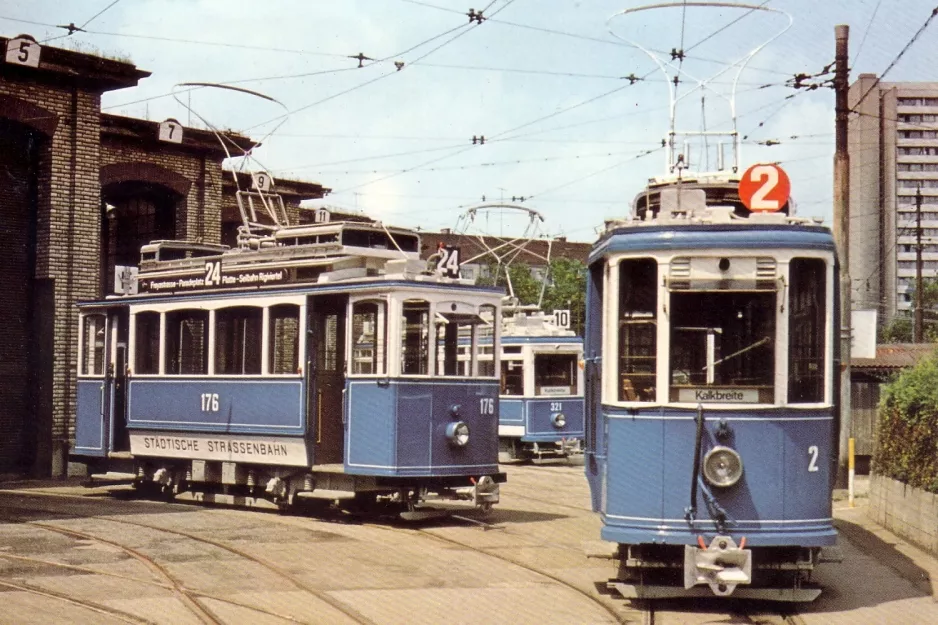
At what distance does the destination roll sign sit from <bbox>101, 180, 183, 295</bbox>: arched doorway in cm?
721

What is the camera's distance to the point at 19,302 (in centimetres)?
2197

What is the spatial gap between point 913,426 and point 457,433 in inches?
198

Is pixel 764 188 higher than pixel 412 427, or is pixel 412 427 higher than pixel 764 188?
pixel 764 188

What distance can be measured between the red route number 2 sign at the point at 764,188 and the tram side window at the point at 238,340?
7.41 meters

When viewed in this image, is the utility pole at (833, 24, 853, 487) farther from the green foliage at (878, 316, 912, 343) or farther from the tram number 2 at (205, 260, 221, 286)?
the green foliage at (878, 316, 912, 343)

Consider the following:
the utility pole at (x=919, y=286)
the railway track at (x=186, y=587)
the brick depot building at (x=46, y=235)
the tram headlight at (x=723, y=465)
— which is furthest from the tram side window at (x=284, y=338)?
the utility pole at (x=919, y=286)

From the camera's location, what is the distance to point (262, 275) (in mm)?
16484

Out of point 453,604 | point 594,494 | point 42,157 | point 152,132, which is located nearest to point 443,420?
point 594,494

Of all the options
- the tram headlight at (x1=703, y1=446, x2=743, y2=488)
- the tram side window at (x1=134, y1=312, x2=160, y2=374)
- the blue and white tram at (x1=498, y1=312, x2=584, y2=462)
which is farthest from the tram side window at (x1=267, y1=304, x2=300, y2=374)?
the blue and white tram at (x1=498, y1=312, x2=584, y2=462)

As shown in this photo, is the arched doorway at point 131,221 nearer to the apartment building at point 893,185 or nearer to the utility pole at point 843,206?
the utility pole at point 843,206

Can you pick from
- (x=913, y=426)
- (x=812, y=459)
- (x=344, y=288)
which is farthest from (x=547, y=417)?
(x=812, y=459)

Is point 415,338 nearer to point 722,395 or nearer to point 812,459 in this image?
point 722,395

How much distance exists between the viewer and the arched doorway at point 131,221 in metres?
25.6

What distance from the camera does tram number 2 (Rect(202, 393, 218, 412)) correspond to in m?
16.9
